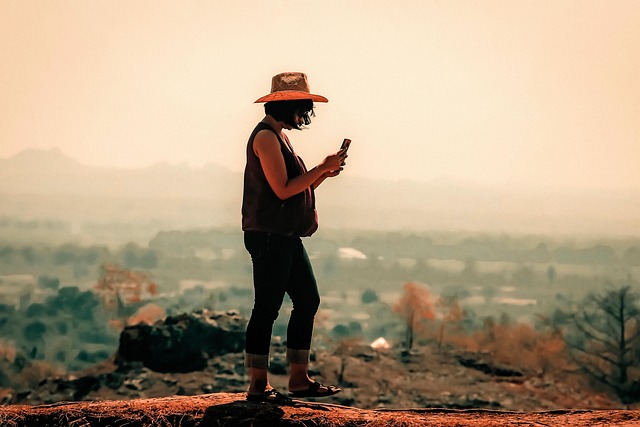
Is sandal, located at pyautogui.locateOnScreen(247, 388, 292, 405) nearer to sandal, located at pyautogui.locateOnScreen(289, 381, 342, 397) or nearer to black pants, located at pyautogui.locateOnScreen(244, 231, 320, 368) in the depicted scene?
sandal, located at pyautogui.locateOnScreen(289, 381, 342, 397)

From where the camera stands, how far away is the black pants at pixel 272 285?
623 centimetres

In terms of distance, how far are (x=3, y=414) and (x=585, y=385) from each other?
96.2ft

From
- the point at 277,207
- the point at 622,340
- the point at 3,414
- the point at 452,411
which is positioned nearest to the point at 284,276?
the point at 277,207

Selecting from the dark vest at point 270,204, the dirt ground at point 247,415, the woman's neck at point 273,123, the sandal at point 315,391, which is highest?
the woman's neck at point 273,123

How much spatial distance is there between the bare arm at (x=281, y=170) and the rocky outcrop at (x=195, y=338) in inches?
385

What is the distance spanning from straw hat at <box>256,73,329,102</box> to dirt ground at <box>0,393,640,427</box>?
6.44ft

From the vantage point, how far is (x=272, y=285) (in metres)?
6.23

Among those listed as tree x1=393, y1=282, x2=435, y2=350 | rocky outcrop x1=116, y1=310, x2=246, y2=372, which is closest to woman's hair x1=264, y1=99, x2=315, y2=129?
rocky outcrop x1=116, y1=310, x2=246, y2=372

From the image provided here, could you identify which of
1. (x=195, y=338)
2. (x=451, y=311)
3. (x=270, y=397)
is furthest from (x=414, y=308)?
(x=270, y=397)

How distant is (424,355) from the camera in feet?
64.8

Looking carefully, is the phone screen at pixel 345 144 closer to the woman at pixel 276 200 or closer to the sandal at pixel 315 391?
the woman at pixel 276 200

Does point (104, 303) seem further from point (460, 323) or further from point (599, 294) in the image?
point (599, 294)

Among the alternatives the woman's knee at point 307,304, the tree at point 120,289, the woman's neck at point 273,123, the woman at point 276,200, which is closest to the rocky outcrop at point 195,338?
the woman's knee at point 307,304

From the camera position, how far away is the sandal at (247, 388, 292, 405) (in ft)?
21.6
